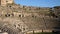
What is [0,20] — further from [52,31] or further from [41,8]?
[41,8]

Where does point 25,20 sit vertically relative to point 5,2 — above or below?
below

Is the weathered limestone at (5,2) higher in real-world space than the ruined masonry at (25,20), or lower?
higher

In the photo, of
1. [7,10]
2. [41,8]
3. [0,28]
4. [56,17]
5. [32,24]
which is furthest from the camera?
[41,8]

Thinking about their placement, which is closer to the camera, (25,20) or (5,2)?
(25,20)

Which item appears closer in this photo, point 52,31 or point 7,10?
point 52,31

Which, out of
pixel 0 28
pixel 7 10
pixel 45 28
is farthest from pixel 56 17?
pixel 0 28

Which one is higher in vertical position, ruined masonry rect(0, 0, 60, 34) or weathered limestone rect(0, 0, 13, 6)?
weathered limestone rect(0, 0, 13, 6)

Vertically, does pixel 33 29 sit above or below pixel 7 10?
below

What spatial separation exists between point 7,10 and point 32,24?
4.33 meters

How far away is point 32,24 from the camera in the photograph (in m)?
25.6

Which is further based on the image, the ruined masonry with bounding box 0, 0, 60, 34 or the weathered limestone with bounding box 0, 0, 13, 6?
the weathered limestone with bounding box 0, 0, 13, 6

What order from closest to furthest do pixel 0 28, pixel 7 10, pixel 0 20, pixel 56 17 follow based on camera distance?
pixel 0 28 < pixel 0 20 < pixel 7 10 < pixel 56 17

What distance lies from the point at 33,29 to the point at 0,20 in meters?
4.29

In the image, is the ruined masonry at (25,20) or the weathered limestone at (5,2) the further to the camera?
the weathered limestone at (5,2)
